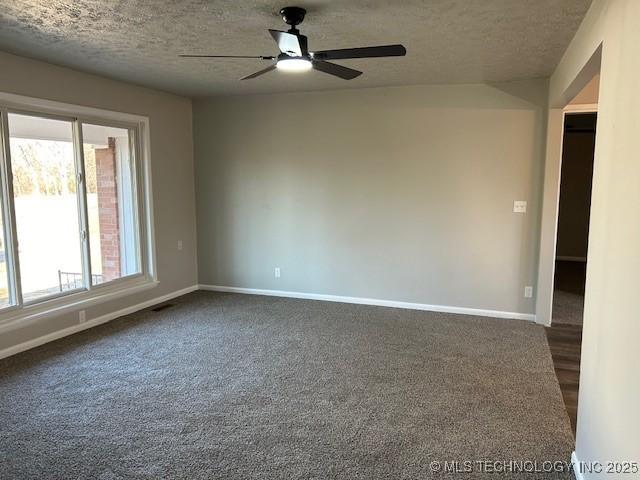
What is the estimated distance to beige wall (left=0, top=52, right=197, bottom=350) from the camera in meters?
3.81

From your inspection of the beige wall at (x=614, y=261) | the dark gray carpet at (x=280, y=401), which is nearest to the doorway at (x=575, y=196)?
the dark gray carpet at (x=280, y=401)

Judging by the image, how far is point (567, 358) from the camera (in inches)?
147

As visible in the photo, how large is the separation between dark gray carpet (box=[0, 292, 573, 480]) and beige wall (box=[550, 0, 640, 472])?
0.59 m

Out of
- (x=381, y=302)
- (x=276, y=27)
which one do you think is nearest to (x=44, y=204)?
(x=276, y=27)

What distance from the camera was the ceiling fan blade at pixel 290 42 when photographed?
7.93 feet

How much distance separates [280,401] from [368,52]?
2277 millimetres

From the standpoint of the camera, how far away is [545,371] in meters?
3.46

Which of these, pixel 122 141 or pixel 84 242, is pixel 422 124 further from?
pixel 84 242

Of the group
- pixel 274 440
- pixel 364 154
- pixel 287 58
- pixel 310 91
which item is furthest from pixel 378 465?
pixel 310 91

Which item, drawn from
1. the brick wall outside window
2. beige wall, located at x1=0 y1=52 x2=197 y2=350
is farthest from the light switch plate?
the brick wall outside window

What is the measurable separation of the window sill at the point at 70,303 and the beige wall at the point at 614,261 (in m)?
4.20

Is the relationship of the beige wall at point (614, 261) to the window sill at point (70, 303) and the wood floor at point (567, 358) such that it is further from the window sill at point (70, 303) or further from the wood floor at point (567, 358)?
the window sill at point (70, 303)

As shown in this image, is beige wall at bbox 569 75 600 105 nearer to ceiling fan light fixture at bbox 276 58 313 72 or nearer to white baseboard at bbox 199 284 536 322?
white baseboard at bbox 199 284 536 322

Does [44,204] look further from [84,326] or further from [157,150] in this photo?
[157,150]
